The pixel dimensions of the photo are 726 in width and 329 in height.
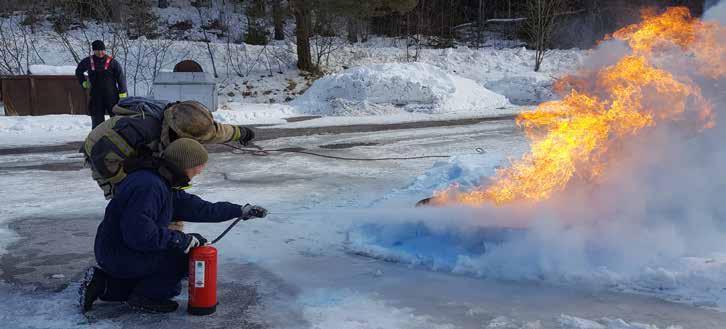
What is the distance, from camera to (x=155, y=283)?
3.81 metres

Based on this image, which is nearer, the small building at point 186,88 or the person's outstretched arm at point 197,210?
the person's outstretched arm at point 197,210

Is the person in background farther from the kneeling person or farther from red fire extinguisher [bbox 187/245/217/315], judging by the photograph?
red fire extinguisher [bbox 187/245/217/315]

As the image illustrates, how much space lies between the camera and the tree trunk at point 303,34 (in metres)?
23.3

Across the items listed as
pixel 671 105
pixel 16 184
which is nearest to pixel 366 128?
pixel 16 184

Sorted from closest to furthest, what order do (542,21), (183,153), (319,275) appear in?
1. (183,153)
2. (319,275)
3. (542,21)

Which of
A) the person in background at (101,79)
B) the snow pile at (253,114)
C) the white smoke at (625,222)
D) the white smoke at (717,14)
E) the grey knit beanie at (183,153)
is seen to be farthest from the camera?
the snow pile at (253,114)

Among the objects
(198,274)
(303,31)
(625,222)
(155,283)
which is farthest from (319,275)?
(303,31)

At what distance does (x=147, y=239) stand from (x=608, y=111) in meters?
3.88

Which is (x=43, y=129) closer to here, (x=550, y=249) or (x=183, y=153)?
(x=183, y=153)

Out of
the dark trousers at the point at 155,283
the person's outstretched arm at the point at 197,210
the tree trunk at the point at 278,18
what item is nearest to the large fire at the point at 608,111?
the person's outstretched arm at the point at 197,210

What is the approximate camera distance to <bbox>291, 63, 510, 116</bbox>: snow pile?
19.2 m

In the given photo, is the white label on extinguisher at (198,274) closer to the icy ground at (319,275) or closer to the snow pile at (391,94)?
the icy ground at (319,275)

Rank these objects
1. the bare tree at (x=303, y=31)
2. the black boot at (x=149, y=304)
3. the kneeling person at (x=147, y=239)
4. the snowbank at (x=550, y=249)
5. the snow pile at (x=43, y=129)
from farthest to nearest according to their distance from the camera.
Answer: the bare tree at (x=303, y=31) → the snow pile at (x=43, y=129) → the snowbank at (x=550, y=249) → the black boot at (x=149, y=304) → the kneeling person at (x=147, y=239)

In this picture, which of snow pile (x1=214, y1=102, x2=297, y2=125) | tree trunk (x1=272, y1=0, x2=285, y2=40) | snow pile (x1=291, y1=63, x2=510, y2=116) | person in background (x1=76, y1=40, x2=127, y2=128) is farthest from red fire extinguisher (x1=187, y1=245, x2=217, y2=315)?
tree trunk (x1=272, y1=0, x2=285, y2=40)
